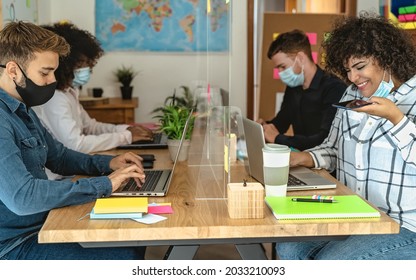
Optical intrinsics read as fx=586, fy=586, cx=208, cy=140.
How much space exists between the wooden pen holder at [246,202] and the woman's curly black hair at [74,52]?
1.62 meters

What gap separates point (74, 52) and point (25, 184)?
155 centimetres

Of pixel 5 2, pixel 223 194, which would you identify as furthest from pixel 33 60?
pixel 5 2

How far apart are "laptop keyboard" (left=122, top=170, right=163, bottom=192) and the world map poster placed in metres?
2.92

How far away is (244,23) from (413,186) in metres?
3.50

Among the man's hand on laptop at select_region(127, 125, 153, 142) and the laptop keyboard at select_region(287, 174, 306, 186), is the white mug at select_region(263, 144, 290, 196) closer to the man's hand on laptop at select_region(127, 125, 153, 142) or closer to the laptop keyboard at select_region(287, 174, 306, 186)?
the laptop keyboard at select_region(287, 174, 306, 186)

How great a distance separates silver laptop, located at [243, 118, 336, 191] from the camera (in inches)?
75.4

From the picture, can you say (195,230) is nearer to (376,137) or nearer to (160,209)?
(160,209)

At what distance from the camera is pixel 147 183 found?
198cm

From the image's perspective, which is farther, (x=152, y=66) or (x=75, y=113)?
(x=152, y=66)

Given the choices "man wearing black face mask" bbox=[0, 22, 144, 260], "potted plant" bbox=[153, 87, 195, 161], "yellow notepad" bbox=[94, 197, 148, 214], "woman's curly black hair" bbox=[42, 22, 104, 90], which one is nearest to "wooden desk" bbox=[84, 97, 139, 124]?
"woman's curly black hair" bbox=[42, 22, 104, 90]

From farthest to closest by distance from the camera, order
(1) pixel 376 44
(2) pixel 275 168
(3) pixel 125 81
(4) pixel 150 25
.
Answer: (4) pixel 150 25 → (3) pixel 125 81 → (1) pixel 376 44 → (2) pixel 275 168

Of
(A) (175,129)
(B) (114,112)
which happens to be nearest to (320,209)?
(A) (175,129)

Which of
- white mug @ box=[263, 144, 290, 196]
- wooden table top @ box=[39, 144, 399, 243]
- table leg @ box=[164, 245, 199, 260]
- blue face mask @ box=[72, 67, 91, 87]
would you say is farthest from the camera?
blue face mask @ box=[72, 67, 91, 87]

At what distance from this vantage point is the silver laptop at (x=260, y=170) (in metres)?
1.92
